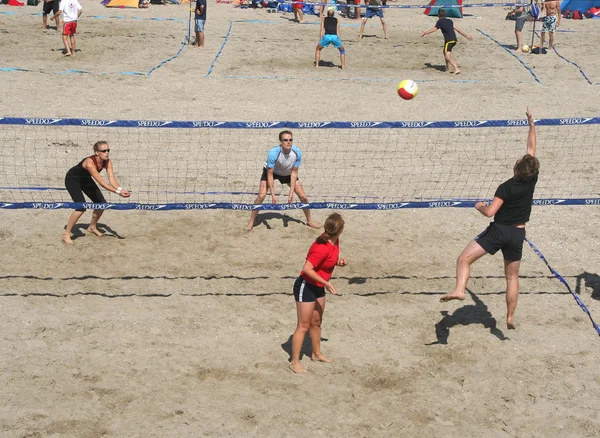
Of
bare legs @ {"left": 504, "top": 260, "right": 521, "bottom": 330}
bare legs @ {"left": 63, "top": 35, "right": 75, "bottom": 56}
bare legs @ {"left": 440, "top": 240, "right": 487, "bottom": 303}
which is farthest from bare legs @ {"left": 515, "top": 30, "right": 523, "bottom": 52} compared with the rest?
bare legs @ {"left": 440, "top": 240, "right": 487, "bottom": 303}

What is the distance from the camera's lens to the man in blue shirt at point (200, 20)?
834 inches

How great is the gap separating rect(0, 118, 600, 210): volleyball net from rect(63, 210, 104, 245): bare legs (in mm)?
1298

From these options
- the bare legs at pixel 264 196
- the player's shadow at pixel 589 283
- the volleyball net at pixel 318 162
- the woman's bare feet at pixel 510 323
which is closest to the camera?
the woman's bare feet at pixel 510 323

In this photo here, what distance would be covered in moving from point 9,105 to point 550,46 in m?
14.1

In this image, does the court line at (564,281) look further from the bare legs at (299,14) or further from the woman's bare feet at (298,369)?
the bare legs at (299,14)

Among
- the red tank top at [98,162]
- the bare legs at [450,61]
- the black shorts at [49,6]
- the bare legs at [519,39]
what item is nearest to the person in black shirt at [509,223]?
the red tank top at [98,162]

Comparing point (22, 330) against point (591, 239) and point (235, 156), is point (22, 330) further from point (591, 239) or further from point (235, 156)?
point (591, 239)

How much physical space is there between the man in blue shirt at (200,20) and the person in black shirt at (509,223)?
14.3 meters

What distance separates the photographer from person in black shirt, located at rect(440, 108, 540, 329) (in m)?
8.40

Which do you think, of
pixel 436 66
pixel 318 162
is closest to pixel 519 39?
pixel 436 66

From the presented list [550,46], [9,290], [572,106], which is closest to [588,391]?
[9,290]

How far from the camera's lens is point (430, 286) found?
10211 millimetres

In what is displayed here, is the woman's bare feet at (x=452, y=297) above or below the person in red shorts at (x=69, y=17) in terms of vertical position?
below

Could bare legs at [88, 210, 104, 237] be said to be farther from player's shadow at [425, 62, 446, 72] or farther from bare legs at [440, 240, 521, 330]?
player's shadow at [425, 62, 446, 72]
